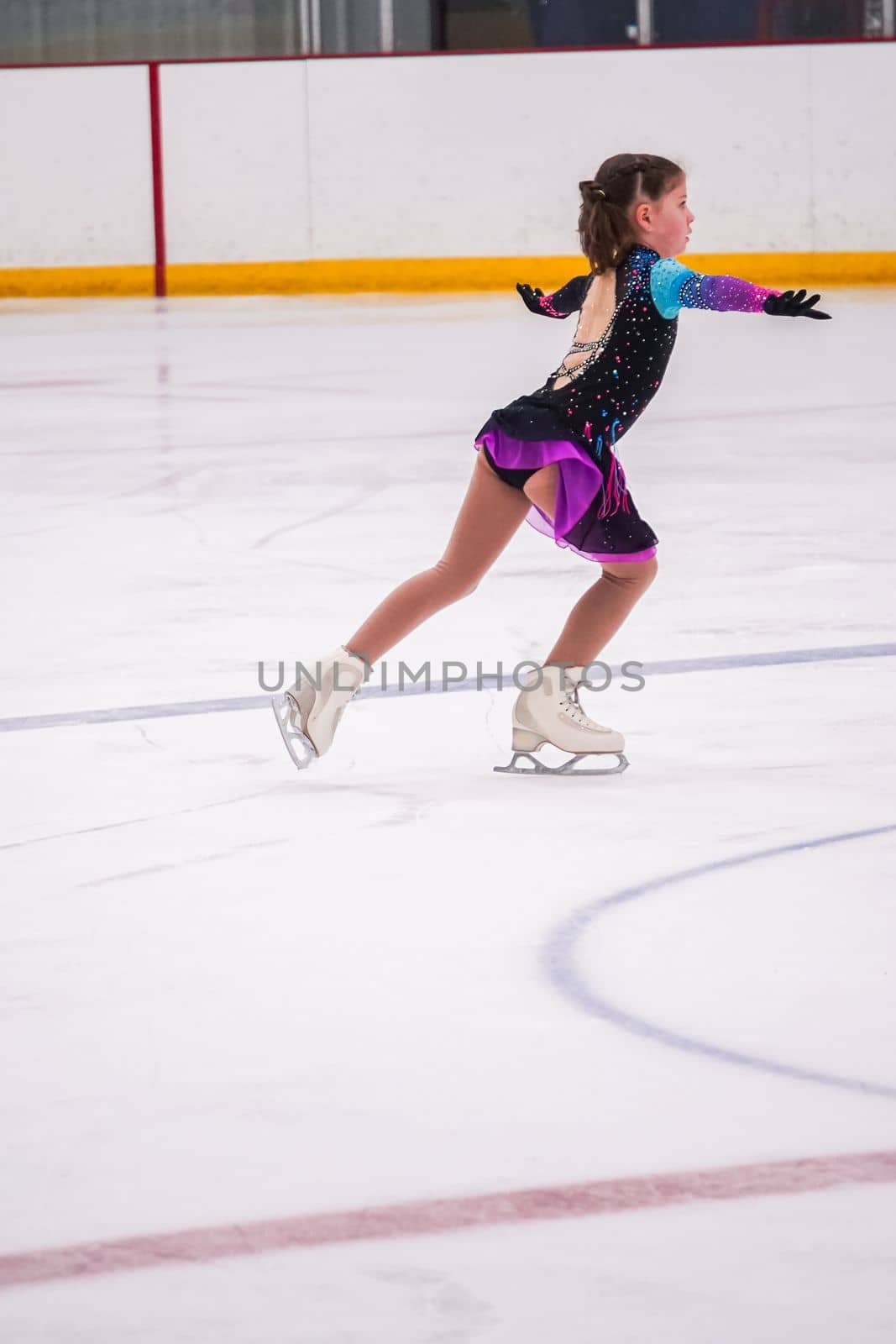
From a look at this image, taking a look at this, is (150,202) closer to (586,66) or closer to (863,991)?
(586,66)

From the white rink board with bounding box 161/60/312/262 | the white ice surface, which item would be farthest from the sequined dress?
the white rink board with bounding box 161/60/312/262

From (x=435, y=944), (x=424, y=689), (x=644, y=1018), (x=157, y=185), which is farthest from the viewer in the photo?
(x=157, y=185)

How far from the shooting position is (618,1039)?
7.21ft

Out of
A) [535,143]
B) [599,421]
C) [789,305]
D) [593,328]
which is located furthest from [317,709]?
[535,143]

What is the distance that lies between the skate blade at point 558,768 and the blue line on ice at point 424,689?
57 cm

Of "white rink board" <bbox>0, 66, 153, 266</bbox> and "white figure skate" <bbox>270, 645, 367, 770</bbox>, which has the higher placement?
"white rink board" <bbox>0, 66, 153, 266</bbox>

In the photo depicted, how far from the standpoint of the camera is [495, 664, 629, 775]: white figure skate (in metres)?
3.46

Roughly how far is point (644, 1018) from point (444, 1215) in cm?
51

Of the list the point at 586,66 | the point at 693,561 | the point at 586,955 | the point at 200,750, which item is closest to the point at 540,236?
the point at 586,66

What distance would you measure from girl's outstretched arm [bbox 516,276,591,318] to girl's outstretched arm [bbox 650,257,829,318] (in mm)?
178

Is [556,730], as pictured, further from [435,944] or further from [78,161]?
[78,161]

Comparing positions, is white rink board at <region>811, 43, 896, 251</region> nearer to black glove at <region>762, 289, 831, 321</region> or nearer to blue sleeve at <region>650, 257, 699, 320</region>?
blue sleeve at <region>650, 257, 699, 320</region>

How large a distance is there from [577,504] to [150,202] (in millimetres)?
14830

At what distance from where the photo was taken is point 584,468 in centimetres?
335
